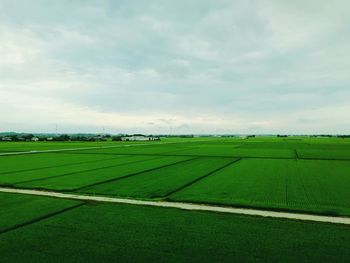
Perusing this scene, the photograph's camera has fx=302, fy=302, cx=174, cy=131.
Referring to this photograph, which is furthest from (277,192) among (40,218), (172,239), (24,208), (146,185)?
(24,208)

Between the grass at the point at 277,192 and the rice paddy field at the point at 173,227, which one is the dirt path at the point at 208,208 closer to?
the rice paddy field at the point at 173,227

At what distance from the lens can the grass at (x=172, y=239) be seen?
8352 millimetres

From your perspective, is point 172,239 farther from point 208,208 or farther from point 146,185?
point 146,185

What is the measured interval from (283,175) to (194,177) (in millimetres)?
7459

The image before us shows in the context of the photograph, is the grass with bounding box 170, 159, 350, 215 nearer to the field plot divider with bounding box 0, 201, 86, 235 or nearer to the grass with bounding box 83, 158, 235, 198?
the grass with bounding box 83, 158, 235, 198

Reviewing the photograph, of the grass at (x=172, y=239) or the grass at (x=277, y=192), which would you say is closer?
the grass at (x=172, y=239)

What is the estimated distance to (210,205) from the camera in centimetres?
1462

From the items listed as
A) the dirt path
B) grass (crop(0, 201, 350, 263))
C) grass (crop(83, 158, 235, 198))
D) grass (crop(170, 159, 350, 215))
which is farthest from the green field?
grass (crop(83, 158, 235, 198))

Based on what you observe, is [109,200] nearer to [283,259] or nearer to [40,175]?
[283,259]

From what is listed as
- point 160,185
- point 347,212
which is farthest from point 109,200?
point 347,212

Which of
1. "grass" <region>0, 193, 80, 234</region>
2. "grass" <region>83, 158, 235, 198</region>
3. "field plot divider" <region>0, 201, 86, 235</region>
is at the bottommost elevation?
"field plot divider" <region>0, 201, 86, 235</region>

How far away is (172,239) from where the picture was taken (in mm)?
9695

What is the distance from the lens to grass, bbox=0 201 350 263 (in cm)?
835

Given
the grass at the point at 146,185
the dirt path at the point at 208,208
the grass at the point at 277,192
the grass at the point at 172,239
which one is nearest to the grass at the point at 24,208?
the grass at the point at 172,239
